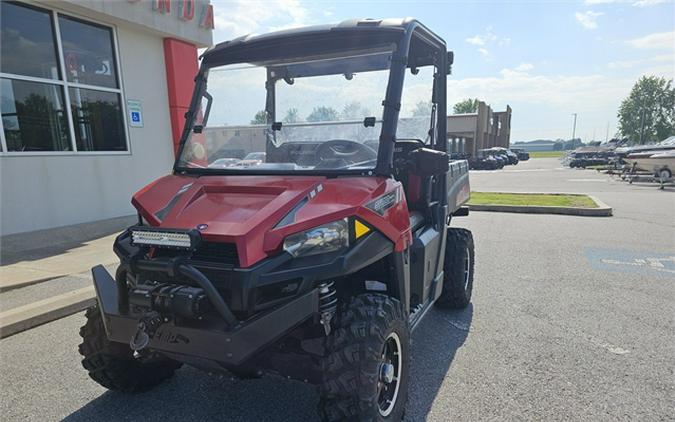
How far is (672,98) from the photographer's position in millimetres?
66562

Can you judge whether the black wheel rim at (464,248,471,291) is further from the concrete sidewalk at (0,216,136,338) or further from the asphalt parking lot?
the concrete sidewalk at (0,216,136,338)

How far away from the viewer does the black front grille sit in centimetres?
203

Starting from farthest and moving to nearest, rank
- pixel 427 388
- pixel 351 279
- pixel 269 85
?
pixel 269 85, pixel 427 388, pixel 351 279

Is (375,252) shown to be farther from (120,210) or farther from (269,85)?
(120,210)

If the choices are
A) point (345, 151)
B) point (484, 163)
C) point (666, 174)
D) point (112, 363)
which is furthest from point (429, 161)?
point (484, 163)

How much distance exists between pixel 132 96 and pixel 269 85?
7073mm

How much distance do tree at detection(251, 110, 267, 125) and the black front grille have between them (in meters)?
1.52

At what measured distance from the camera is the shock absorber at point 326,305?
2.18 meters

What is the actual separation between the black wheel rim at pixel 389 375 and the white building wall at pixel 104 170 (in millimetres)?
7094

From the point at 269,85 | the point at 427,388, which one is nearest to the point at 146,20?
the point at 269,85

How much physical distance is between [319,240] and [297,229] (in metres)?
0.13

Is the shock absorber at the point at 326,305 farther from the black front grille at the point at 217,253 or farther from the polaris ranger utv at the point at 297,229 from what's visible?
the black front grille at the point at 217,253

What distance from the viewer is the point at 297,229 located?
205 centimetres

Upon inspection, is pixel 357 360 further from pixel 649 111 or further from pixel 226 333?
pixel 649 111
